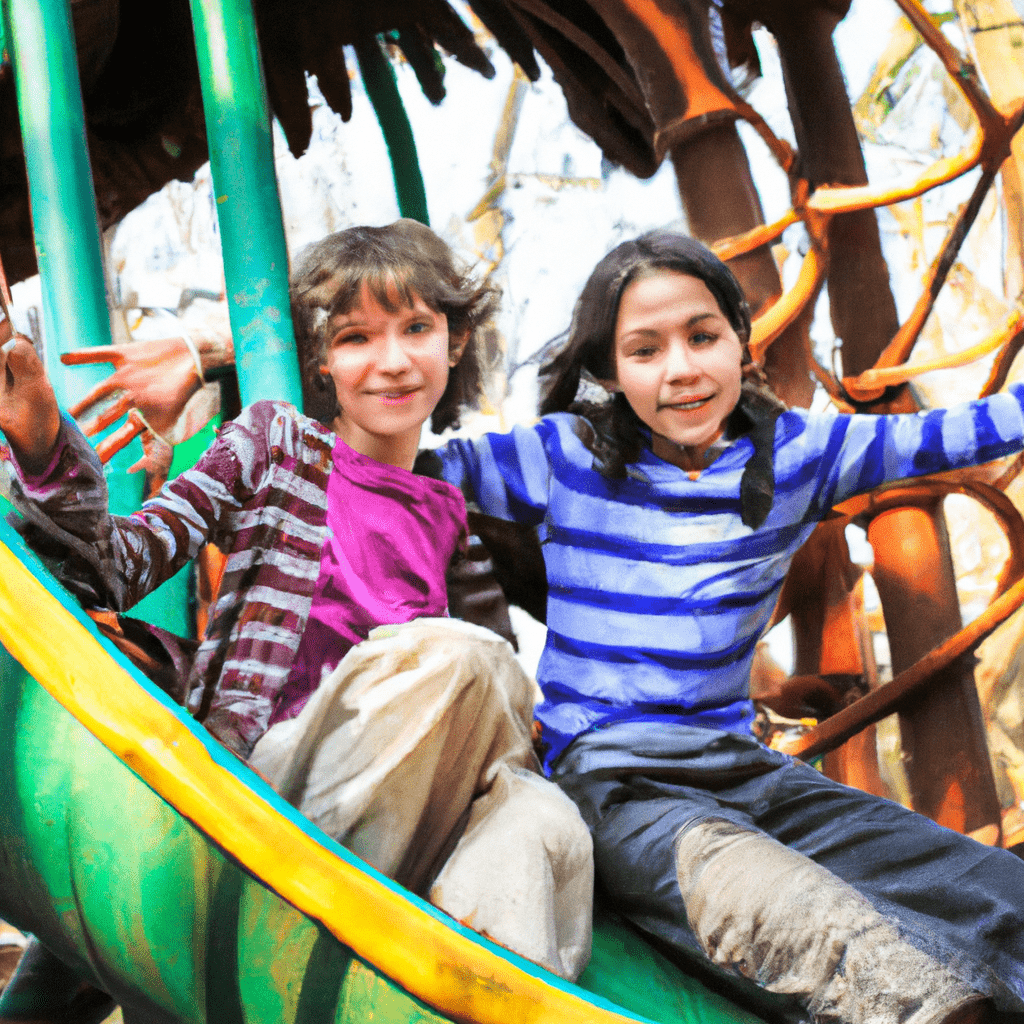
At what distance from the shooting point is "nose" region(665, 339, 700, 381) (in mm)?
489

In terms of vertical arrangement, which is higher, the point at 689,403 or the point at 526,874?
the point at 689,403

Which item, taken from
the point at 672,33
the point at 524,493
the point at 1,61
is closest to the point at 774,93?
the point at 672,33

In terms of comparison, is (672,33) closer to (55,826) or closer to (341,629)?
(341,629)

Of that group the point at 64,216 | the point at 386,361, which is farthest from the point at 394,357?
the point at 64,216

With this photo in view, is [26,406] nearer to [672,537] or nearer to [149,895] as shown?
[149,895]

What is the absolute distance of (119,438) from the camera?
54cm

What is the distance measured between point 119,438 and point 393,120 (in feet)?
1.00

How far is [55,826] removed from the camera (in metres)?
0.32

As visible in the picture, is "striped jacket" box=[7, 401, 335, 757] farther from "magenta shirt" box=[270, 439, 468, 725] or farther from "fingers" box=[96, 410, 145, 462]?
"fingers" box=[96, 410, 145, 462]

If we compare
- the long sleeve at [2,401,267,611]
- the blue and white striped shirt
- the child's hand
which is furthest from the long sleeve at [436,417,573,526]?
the child's hand

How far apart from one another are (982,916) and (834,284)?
425 mm

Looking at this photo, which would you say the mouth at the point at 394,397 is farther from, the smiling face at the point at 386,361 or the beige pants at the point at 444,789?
the beige pants at the point at 444,789

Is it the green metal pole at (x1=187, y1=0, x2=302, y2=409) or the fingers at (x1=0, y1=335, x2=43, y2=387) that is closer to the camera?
the fingers at (x1=0, y1=335, x2=43, y2=387)

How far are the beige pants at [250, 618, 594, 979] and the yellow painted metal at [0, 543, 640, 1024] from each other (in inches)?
1.5
